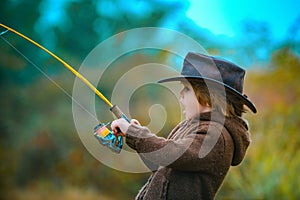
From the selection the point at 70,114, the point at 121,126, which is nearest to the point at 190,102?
the point at 121,126

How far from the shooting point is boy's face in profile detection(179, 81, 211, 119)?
176 centimetres

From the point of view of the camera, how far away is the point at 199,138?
1665mm

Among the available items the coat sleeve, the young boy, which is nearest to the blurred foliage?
the young boy

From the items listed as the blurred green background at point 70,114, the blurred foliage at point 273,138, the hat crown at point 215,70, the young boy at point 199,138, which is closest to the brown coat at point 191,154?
the young boy at point 199,138

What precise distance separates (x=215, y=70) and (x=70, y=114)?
110 inches

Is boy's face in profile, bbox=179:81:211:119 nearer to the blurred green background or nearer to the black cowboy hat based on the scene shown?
the black cowboy hat

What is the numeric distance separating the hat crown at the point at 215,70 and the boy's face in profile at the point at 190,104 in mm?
47

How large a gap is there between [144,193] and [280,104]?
3287mm

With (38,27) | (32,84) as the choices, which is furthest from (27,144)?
(38,27)

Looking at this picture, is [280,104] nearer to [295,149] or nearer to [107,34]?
[295,149]

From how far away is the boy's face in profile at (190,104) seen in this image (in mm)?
1764

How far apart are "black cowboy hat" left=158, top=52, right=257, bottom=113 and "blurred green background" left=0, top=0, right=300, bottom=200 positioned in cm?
238

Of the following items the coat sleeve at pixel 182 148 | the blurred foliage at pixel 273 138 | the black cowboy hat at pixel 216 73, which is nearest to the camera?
the coat sleeve at pixel 182 148

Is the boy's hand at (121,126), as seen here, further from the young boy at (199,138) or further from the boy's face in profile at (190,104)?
the boy's face in profile at (190,104)
